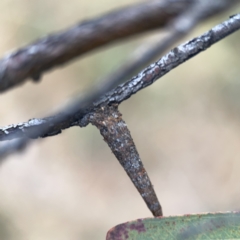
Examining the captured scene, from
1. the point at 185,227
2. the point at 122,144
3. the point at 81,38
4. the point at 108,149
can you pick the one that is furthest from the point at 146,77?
the point at 108,149

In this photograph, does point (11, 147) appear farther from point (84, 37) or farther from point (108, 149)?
point (108, 149)

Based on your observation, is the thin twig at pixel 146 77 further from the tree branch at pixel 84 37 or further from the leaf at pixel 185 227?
the leaf at pixel 185 227

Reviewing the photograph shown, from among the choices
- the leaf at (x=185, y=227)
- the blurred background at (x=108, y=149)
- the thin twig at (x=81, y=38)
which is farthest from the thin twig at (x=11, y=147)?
the blurred background at (x=108, y=149)

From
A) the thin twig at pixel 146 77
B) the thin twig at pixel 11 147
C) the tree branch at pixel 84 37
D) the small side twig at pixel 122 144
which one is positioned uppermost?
the tree branch at pixel 84 37

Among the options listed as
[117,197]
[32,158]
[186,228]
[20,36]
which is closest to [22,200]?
[32,158]

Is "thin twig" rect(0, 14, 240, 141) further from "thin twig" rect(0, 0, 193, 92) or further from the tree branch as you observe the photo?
"thin twig" rect(0, 0, 193, 92)

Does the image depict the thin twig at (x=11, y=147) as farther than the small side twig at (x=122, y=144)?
Yes
